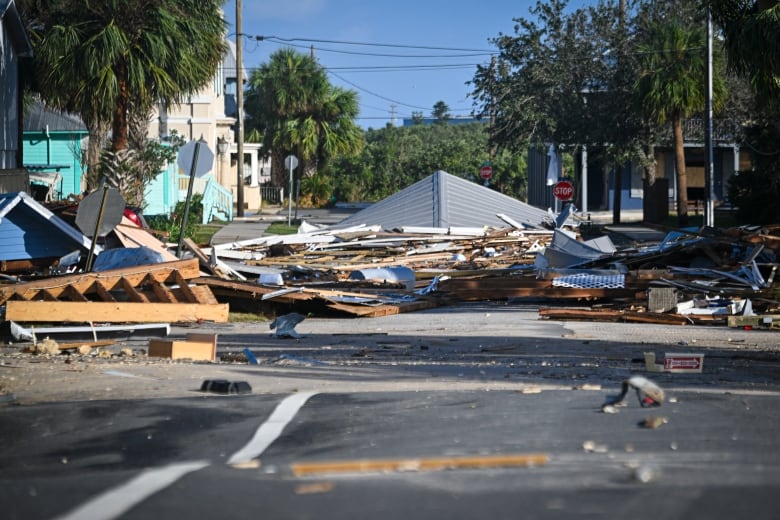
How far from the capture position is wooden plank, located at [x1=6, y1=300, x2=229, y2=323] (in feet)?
42.0

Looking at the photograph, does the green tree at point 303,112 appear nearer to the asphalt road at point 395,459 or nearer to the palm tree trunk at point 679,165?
the palm tree trunk at point 679,165

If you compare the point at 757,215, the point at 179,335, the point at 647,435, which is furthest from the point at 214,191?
the point at 647,435

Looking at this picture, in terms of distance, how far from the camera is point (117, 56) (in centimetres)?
2631

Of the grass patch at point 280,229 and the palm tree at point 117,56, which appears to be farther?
the grass patch at point 280,229

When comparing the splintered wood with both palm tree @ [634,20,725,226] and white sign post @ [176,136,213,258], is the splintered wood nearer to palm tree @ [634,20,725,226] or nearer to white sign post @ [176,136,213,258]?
white sign post @ [176,136,213,258]

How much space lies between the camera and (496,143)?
50.1 meters

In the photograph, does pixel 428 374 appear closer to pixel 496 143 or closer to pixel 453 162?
pixel 496 143

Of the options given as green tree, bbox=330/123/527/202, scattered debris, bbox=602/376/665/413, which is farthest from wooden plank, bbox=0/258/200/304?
green tree, bbox=330/123/527/202

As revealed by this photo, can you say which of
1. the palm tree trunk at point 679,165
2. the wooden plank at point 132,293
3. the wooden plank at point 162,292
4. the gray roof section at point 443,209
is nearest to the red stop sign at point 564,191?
the gray roof section at point 443,209

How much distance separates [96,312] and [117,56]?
14906 millimetres

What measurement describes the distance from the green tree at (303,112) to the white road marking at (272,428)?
187 ft

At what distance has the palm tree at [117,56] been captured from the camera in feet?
85.8

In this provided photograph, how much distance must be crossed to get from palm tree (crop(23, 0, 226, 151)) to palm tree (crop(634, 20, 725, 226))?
17776mm

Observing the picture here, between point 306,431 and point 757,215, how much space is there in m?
29.9
